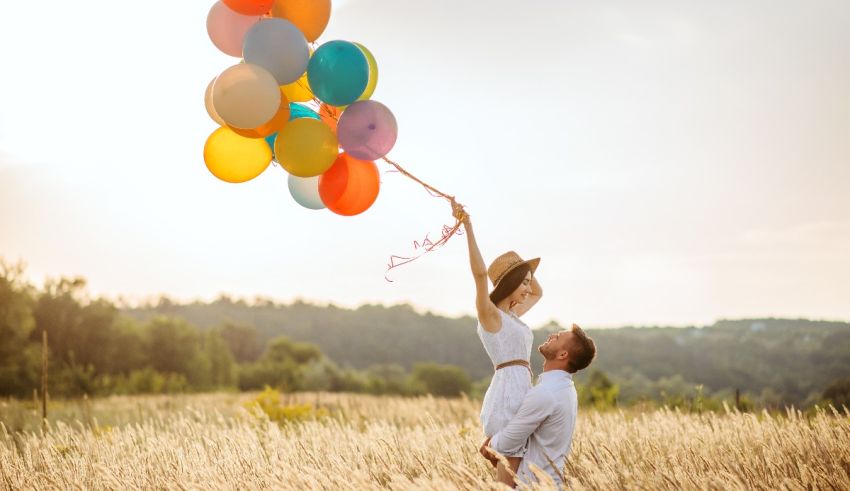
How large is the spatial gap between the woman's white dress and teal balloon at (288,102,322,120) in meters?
2.05

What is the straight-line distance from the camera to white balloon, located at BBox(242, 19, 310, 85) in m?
4.89

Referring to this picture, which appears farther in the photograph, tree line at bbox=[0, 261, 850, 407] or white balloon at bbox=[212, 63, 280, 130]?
tree line at bbox=[0, 261, 850, 407]

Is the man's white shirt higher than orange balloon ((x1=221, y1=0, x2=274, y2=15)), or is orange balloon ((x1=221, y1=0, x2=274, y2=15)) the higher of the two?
orange balloon ((x1=221, y1=0, x2=274, y2=15))

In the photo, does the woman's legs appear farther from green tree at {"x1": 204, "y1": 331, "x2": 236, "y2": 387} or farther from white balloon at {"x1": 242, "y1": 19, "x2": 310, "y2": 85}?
green tree at {"x1": 204, "y1": 331, "x2": 236, "y2": 387}

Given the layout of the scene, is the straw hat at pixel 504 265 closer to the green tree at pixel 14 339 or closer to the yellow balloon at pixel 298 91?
the yellow balloon at pixel 298 91

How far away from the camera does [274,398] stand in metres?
11.8

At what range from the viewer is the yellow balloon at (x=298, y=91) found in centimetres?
548

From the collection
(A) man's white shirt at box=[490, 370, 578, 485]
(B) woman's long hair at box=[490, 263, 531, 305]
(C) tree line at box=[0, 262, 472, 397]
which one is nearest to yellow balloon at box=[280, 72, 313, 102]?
(B) woman's long hair at box=[490, 263, 531, 305]

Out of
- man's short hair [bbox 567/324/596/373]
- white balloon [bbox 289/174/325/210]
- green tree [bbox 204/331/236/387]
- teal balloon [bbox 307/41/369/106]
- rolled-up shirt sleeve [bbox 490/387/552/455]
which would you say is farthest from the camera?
green tree [bbox 204/331/236/387]

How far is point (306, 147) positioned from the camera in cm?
502

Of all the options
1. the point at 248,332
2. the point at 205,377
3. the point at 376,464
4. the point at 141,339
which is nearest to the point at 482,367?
the point at 248,332

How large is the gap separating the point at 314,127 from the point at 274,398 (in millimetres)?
7702

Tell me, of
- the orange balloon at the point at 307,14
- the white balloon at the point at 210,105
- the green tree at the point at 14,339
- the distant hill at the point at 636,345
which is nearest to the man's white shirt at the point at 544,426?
the orange balloon at the point at 307,14

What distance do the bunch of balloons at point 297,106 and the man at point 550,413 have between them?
189 centimetres
